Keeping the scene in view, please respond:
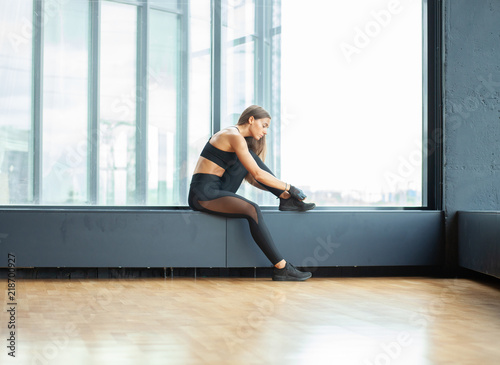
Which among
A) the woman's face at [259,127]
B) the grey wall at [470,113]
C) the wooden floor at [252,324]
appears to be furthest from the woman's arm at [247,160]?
the grey wall at [470,113]

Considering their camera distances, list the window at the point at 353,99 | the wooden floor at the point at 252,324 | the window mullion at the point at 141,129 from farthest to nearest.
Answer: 1. the window at the point at 353,99
2. the window mullion at the point at 141,129
3. the wooden floor at the point at 252,324

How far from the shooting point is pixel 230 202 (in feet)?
13.1

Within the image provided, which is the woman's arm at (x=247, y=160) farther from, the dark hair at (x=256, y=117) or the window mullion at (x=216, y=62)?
the window mullion at (x=216, y=62)

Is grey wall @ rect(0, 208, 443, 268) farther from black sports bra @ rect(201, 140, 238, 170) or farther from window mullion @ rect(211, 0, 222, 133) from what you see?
window mullion @ rect(211, 0, 222, 133)

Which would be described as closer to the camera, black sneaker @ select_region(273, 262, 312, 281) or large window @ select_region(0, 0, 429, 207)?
black sneaker @ select_region(273, 262, 312, 281)

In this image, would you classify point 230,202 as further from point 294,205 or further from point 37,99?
point 37,99

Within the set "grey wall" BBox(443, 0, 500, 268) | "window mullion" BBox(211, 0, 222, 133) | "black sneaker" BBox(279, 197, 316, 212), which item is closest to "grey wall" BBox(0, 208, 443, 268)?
"black sneaker" BBox(279, 197, 316, 212)

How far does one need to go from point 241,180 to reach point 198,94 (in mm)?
740

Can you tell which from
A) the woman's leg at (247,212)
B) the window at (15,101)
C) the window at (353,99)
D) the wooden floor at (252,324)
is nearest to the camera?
the wooden floor at (252,324)

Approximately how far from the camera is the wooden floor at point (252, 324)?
6.02 feet

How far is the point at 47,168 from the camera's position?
4301 mm

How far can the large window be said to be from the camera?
4.30 m

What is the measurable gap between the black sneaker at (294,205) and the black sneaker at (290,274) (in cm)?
41

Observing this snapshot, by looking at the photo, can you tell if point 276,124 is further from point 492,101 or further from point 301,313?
point 301,313
